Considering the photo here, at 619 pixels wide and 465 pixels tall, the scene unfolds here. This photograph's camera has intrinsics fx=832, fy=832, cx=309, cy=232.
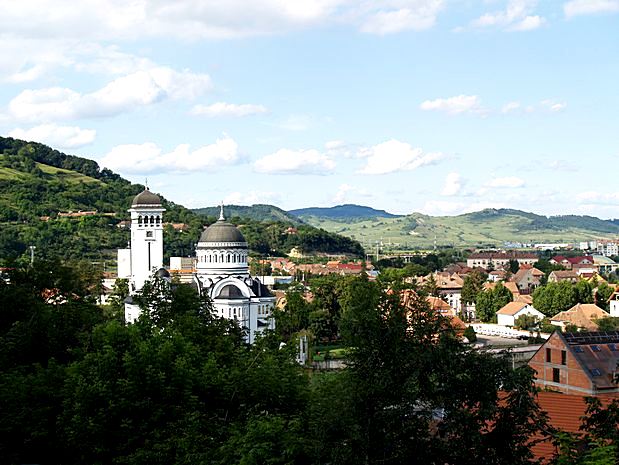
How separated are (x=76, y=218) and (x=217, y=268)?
77969 millimetres

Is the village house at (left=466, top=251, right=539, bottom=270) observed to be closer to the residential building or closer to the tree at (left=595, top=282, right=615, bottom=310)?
the tree at (left=595, top=282, right=615, bottom=310)

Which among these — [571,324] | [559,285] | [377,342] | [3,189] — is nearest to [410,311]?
[377,342]

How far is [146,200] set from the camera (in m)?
58.8

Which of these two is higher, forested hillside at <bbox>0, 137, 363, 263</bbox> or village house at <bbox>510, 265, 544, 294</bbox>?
forested hillside at <bbox>0, 137, 363, 263</bbox>

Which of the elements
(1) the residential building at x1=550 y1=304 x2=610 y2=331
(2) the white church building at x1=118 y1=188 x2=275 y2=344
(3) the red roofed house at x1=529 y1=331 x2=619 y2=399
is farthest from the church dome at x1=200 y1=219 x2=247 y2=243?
(1) the residential building at x1=550 y1=304 x2=610 y2=331

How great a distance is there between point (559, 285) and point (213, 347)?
60.2 m

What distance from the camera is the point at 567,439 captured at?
13945mm

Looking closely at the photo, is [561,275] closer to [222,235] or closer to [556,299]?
[556,299]

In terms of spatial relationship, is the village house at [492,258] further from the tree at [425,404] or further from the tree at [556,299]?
the tree at [425,404]

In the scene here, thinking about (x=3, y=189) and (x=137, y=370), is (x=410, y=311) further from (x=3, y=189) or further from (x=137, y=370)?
(x=3, y=189)

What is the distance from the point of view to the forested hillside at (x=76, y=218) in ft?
375

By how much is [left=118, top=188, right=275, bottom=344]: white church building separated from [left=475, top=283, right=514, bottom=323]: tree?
3177cm

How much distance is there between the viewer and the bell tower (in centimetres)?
5841

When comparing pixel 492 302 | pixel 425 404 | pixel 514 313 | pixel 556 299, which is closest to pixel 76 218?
pixel 492 302
